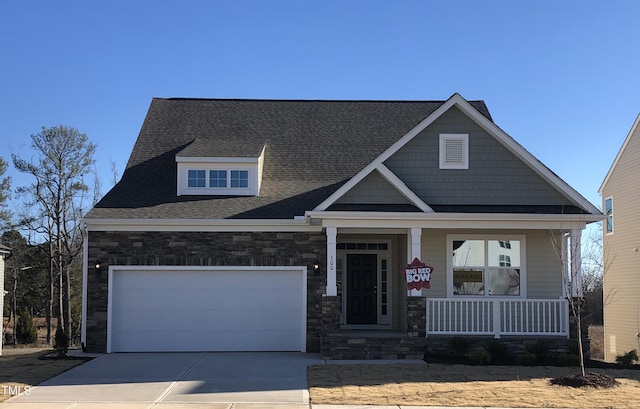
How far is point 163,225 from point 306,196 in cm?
357

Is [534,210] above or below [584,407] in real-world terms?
above

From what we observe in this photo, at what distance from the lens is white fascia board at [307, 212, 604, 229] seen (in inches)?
601

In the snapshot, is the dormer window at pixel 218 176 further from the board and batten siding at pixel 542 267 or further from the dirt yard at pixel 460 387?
the board and batten siding at pixel 542 267

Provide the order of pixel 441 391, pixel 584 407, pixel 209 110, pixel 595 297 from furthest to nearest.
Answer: pixel 595 297 < pixel 209 110 < pixel 441 391 < pixel 584 407

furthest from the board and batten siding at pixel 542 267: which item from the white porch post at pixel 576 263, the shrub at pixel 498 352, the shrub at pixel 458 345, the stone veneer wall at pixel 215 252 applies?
the stone veneer wall at pixel 215 252

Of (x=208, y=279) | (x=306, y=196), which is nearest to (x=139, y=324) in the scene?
(x=208, y=279)

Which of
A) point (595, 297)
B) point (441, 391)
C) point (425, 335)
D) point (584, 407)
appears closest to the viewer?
point (584, 407)

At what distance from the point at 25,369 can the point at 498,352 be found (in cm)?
935

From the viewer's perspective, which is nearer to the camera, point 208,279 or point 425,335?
point 425,335

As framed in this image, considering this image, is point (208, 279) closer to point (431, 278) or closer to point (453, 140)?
point (431, 278)

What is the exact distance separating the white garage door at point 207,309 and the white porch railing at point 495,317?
319cm

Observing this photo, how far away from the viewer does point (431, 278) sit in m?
16.7

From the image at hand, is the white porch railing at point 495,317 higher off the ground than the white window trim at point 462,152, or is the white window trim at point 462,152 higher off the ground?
the white window trim at point 462,152

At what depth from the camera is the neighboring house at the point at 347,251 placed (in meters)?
15.5
